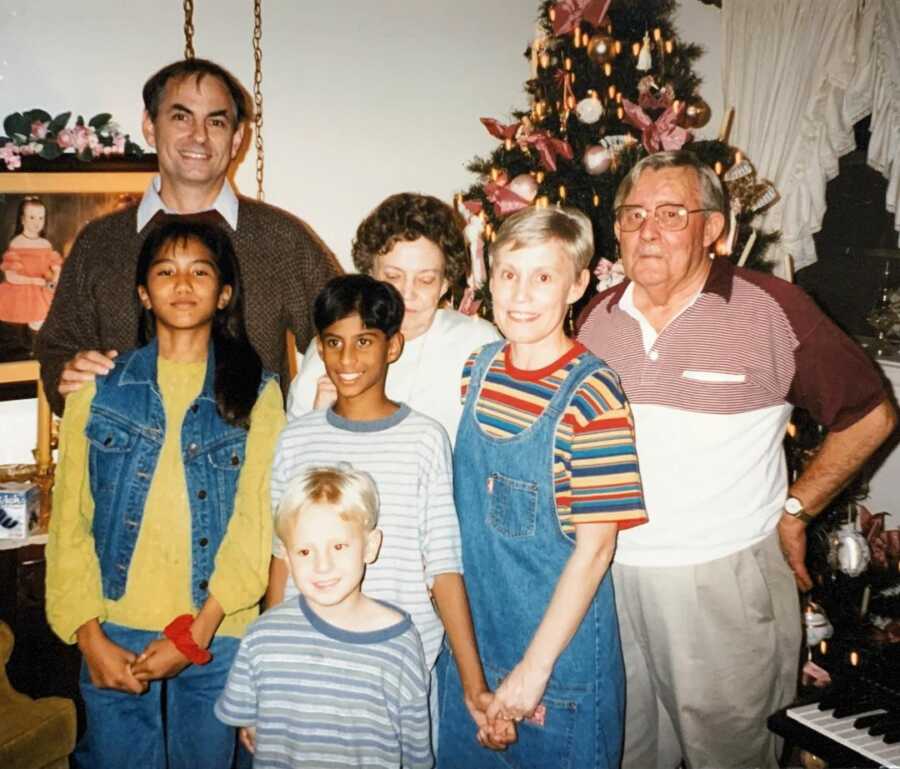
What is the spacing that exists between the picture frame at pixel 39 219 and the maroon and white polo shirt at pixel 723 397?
82.5 inches

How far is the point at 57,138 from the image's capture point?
2.88m

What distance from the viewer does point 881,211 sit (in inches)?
167

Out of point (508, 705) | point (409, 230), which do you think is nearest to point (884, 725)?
point (508, 705)

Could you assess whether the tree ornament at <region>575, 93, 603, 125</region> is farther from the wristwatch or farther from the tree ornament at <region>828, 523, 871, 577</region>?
the tree ornament at <region>828, 523, 871, 577</region>

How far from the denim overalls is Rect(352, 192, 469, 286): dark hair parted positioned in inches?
20.5

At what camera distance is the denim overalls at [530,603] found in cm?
159

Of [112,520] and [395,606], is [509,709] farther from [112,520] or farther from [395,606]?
[112,520]

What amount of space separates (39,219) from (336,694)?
2.24 m

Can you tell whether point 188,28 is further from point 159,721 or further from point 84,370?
point 159,721

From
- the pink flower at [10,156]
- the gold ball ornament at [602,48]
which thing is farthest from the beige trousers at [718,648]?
the pink flower at [10,156]

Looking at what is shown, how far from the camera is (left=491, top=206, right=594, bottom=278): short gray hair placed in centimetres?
163

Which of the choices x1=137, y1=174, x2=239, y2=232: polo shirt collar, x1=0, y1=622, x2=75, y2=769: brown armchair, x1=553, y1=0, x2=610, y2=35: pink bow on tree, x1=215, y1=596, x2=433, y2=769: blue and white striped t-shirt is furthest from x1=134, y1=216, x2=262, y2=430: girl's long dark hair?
x1=553, y1=0, x2=610, y2=35: pink bow on tree

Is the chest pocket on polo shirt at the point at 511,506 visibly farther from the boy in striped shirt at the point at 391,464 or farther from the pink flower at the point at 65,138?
the pink flower at the point at 65,138

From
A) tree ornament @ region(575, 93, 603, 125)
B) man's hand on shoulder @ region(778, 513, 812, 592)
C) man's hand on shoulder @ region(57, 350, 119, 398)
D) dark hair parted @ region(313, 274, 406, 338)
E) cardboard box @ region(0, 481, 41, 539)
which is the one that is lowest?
cardboard box @ region(0, 481, 41, 539)
